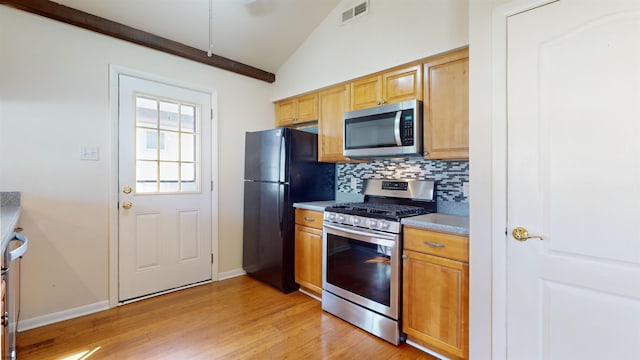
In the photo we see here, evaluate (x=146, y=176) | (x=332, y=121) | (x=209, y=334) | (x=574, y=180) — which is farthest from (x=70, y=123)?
(x=574, y=180)

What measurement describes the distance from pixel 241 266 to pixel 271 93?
2140mm

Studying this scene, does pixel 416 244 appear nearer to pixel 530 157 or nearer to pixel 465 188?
pixel 465 188

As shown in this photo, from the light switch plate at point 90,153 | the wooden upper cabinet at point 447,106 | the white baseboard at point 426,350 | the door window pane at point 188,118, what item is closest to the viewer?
the white baseboard at point 426,350

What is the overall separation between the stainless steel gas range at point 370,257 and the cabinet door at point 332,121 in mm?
609

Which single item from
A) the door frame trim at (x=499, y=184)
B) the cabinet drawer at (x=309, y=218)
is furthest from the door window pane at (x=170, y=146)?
the door frame trim at (x=499, y=184)

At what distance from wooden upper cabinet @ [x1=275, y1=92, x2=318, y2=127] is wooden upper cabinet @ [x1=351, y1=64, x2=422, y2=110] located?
0.57m

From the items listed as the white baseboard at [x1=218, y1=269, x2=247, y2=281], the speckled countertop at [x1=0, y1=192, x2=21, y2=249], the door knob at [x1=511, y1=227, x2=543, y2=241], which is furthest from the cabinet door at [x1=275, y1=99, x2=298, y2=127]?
the door knob at [x1=511, y1=227, x2=543, y2=241]

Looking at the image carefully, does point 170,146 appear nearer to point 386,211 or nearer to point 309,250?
point 309,250

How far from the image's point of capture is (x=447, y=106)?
2.17m

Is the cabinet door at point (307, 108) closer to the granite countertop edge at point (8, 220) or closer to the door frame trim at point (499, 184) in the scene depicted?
the door frame trim at point (499, 184)

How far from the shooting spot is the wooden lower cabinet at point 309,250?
279 centimetres

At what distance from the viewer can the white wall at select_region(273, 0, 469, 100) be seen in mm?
2152

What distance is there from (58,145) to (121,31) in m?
1.09

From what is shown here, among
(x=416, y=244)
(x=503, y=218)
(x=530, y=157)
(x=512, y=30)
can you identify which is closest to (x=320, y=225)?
(x=416, y=244)
